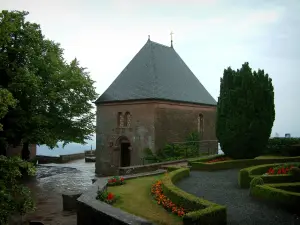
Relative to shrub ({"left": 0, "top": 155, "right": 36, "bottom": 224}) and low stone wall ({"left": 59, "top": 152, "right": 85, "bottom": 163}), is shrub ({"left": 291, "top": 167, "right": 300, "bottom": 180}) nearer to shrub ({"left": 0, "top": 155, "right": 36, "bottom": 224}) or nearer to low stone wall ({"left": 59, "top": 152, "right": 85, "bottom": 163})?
shrub ({"left": 0, "top": 155, "right": 36, "bottom": 224})

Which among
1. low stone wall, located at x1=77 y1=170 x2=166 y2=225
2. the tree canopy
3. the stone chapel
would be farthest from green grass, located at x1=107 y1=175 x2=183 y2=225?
the stone chapel

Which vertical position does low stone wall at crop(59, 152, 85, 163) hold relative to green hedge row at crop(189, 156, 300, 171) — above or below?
below

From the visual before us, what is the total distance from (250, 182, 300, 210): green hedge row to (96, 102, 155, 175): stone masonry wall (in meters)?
14.9

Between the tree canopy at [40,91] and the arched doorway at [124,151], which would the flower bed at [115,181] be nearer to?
the tree canopy at [40,91]

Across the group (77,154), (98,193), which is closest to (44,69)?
(98,193)

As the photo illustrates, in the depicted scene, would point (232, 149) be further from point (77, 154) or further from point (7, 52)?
point (77, 154)

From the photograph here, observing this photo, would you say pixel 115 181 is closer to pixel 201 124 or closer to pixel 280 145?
pixel 280 145

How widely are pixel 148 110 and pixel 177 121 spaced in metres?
3.34

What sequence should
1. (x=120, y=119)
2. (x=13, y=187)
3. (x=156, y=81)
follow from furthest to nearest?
(x=120, y=119), (x=156, y=81), (x=13, y=187)

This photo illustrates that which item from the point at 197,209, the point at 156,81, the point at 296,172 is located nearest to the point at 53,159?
the point at 156,81

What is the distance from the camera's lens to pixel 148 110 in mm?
25781

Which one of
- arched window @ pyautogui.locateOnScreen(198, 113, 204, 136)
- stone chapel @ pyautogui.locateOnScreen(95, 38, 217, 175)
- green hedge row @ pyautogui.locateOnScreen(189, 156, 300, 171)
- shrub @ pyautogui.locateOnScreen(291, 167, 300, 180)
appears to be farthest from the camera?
arched window @ pyautogui.locateOnScreen(198, 113, 204, 136)

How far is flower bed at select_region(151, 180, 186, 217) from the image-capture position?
9230mm

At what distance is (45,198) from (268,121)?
47.6 ft
